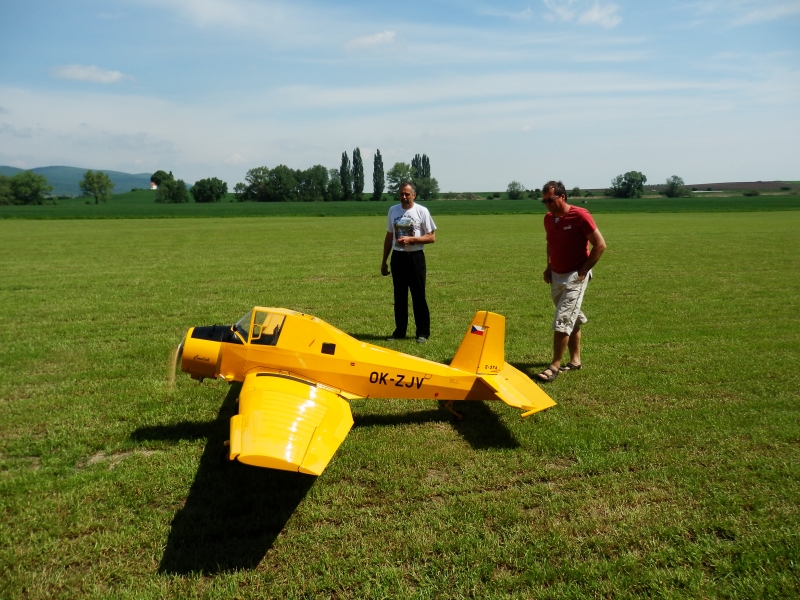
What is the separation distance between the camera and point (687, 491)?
13.5 feet

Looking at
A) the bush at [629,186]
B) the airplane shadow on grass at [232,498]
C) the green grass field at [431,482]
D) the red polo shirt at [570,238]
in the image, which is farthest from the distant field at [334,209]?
the airplane shadow on grass at [232,498]

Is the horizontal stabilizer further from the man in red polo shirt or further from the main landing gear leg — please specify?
the man in red polo shirt

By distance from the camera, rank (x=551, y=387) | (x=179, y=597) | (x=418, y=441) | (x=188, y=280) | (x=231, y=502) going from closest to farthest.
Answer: (x=179, y=597) < (x=231, y=502) < (x=418, y=441) < (x=551, y=387) < (x=188, y=280)

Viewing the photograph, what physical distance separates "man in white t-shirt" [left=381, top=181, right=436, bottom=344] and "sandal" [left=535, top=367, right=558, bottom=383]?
2203mm

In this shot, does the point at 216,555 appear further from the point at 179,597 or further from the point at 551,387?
the point at 551,387

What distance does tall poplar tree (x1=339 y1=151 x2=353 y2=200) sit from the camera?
4621 inches

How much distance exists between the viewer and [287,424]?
402 centimetres

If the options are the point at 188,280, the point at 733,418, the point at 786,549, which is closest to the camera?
the point at 786,549

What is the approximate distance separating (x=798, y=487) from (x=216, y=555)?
4.55m

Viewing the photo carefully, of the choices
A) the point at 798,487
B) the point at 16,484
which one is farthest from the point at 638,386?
the point at 16,484

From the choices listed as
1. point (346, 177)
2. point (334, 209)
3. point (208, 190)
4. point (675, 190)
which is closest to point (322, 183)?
point (346, 177)

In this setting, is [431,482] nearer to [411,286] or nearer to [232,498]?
[232,498]

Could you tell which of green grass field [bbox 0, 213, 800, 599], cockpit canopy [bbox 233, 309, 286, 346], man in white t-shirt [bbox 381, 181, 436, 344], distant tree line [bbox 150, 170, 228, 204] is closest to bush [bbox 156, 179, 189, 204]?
distant tree line [bbox 150, 170, 228, 204]

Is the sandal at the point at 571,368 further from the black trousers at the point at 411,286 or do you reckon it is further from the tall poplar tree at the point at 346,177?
the tall poplar tree at the point at 346,177
